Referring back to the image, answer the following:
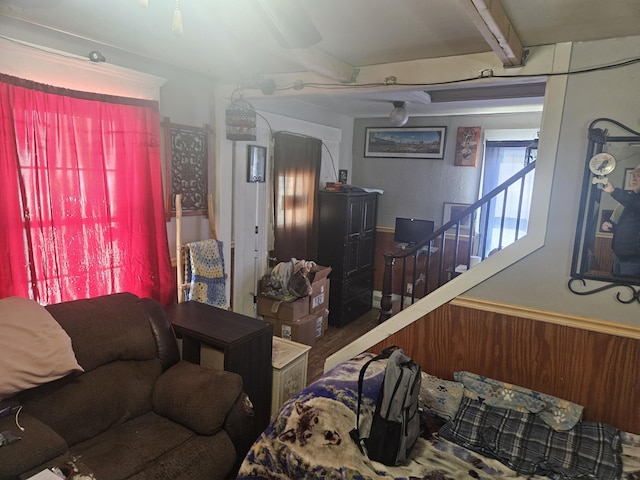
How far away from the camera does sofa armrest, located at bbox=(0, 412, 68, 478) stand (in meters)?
1.50

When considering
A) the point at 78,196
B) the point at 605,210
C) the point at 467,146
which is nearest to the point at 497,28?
the point at 605,210

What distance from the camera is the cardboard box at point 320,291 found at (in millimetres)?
4125

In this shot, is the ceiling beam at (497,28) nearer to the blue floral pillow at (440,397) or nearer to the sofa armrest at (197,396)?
the blue floral pillow at (440,397)

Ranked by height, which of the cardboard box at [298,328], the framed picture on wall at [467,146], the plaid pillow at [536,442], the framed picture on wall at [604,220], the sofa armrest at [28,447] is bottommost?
the cardboard box at [298,328]

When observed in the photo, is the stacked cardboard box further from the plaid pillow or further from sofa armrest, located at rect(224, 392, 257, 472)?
the plaid pillow

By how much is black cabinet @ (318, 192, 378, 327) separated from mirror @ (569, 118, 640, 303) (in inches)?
107

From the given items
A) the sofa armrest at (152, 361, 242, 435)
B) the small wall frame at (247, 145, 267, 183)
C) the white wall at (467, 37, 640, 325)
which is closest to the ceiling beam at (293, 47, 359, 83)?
the white wall at (467, 37, 640, 325)

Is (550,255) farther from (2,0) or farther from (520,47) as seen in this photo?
(2,0)

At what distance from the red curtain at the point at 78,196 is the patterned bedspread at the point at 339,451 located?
1409 mm

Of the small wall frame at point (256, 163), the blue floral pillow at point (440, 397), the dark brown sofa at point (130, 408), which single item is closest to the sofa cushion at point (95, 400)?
the dark brown sofa at point (130, 408)

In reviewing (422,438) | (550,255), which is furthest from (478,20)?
(422,438)

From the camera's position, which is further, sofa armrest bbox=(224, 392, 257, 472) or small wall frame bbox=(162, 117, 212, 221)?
small wall frame bbox=(162, 117, 212, 221)

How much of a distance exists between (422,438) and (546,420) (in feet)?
2.17

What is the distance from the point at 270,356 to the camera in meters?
2.59
